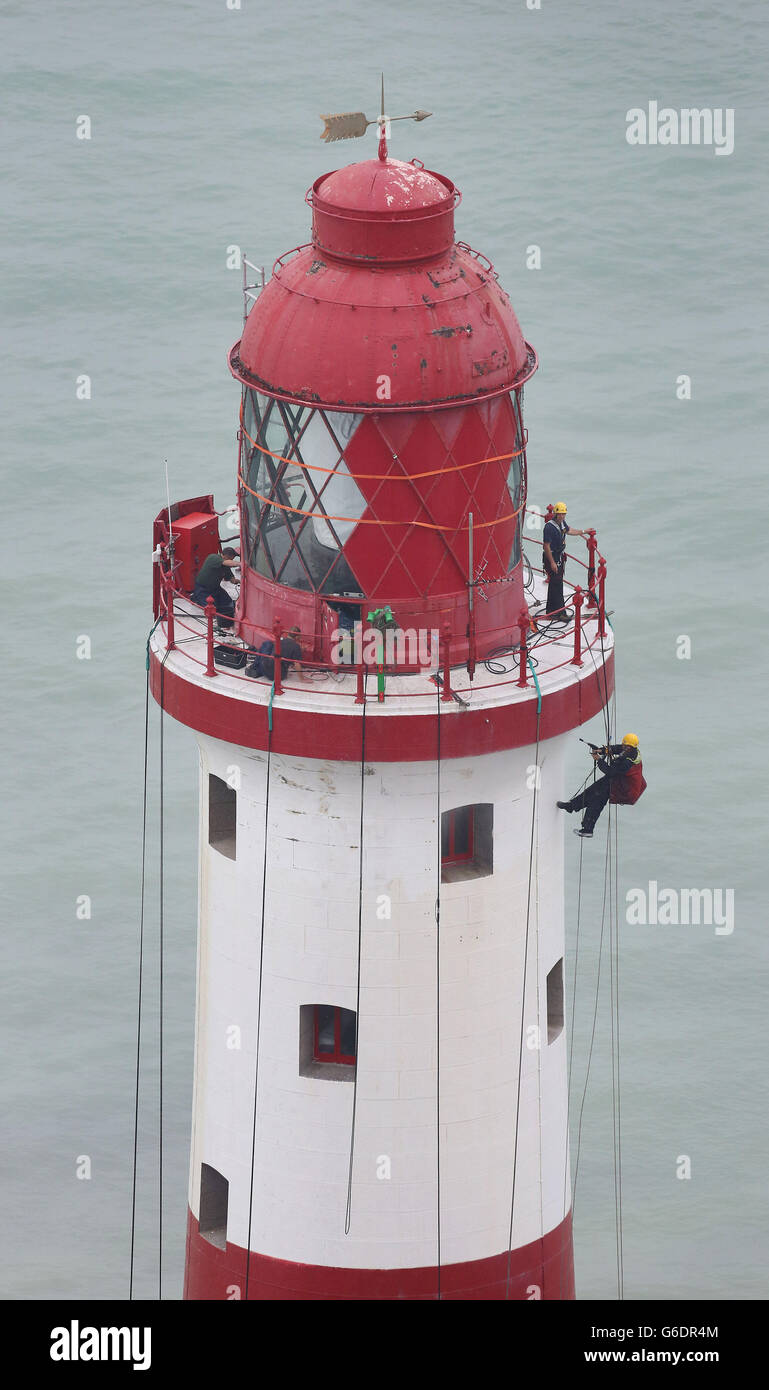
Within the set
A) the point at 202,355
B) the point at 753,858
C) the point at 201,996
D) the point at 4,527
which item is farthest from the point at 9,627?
the point at 201,996

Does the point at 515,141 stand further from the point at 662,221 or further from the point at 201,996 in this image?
the point at 201,996

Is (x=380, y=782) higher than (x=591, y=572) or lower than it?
lower

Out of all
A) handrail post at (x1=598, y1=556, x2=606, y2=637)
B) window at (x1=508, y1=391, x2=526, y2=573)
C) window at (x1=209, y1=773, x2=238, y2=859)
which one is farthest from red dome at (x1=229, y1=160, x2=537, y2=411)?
window at (x1=209, y1=773, x2=238, y2=859)

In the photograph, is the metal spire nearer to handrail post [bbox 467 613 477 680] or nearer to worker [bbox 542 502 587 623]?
handrail post [bbox 467 613 477 680]

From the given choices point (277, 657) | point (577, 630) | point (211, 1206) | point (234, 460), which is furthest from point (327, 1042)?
point (234, 460)

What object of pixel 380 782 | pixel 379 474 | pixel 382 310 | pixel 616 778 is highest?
pixel 382 310

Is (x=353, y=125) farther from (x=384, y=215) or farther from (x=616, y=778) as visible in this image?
(x=616, y=778)

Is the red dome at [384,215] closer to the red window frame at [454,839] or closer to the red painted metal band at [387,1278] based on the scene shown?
the red window frame at [454,839]

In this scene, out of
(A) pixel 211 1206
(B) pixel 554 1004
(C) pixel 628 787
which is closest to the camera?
(C) pixel 628 787
